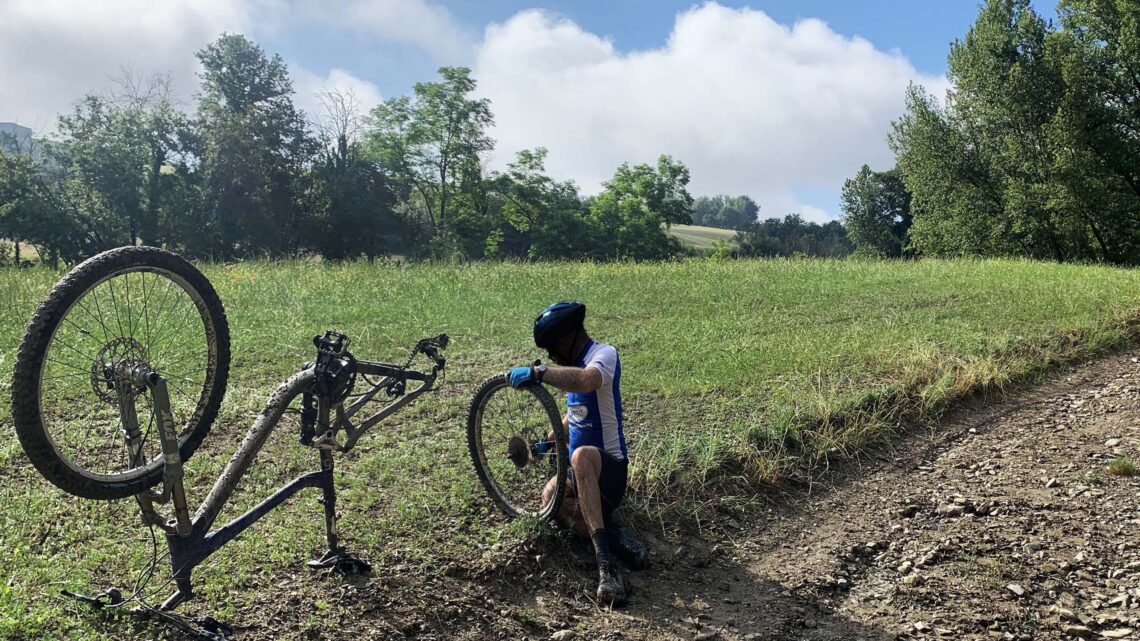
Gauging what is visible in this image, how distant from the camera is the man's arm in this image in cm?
389

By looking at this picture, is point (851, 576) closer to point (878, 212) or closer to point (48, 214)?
point (48, 214)

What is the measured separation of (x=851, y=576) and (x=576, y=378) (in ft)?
6.52

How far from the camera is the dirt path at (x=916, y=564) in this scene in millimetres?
3734

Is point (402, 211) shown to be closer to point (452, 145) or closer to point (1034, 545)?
point (452, 145)

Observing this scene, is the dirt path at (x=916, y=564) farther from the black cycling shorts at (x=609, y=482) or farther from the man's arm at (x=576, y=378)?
the man's arm at (x=576, y=378)

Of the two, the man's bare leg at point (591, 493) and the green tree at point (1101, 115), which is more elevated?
the green tree at point (1101, 115)

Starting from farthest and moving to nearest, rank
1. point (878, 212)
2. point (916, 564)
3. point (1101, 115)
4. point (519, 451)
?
point (878, 212) < point (1101, 115) < point (519, 451) < point (916, 564)

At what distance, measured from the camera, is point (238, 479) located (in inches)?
128

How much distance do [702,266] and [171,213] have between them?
32.0m

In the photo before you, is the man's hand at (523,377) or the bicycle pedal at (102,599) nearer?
the bicycle pedal at (102,599)

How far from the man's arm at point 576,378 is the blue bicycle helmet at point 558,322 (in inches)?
9.4

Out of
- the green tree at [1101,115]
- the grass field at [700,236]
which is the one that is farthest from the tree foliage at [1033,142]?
the grass field at [700,236]

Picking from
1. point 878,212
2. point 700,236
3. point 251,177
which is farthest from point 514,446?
point 700,236

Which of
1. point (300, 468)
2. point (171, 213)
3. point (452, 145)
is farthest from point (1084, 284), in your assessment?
point (452, 145)
